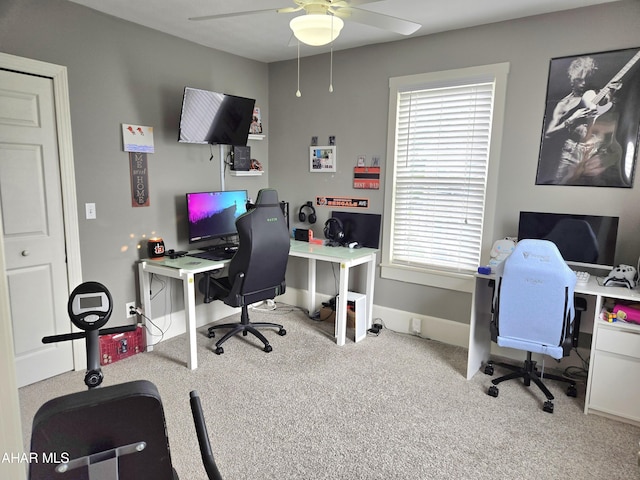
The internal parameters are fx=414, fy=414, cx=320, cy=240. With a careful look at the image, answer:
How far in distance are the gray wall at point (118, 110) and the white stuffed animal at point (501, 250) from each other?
2544 mm

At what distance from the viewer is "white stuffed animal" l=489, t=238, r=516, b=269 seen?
3.03m

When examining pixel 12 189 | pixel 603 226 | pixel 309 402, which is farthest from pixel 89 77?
pixel 603 226

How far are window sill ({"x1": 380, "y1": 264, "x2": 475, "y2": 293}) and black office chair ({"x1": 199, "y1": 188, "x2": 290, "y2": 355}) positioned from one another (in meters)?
1.02

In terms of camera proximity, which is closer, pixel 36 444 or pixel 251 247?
pixel 36 444

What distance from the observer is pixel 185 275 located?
9.93 ft

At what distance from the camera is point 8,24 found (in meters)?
2.51

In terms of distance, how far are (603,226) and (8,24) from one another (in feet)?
12.9

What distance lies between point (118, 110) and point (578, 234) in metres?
3.40

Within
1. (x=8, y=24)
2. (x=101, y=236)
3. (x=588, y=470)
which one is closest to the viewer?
(x=588, y=470)

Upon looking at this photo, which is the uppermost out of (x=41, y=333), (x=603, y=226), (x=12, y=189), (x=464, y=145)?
(x=464, y=145)

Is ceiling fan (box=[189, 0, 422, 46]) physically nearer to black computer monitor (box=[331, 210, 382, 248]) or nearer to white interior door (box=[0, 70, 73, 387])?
white interior door (box=[0, 70, 73, 387])

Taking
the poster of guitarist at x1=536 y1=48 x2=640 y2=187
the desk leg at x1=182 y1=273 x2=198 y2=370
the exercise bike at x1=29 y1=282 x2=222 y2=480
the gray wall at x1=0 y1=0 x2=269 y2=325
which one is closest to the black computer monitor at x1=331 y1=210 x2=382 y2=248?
the gray wall at x1=0 y1=0 x2=269 y2=325

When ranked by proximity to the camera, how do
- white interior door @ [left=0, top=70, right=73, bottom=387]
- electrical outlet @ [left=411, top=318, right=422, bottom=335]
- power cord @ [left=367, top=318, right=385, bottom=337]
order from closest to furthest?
white interior door @ [left=0, top=70, right=73, bottom=387]
electrical outlet @ [left=411, top=318, right=422, bottom=335]
power cord @ [left=367, top=318, right=385, bottom=337]

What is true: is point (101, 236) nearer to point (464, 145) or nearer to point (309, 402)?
point (309, 402)
